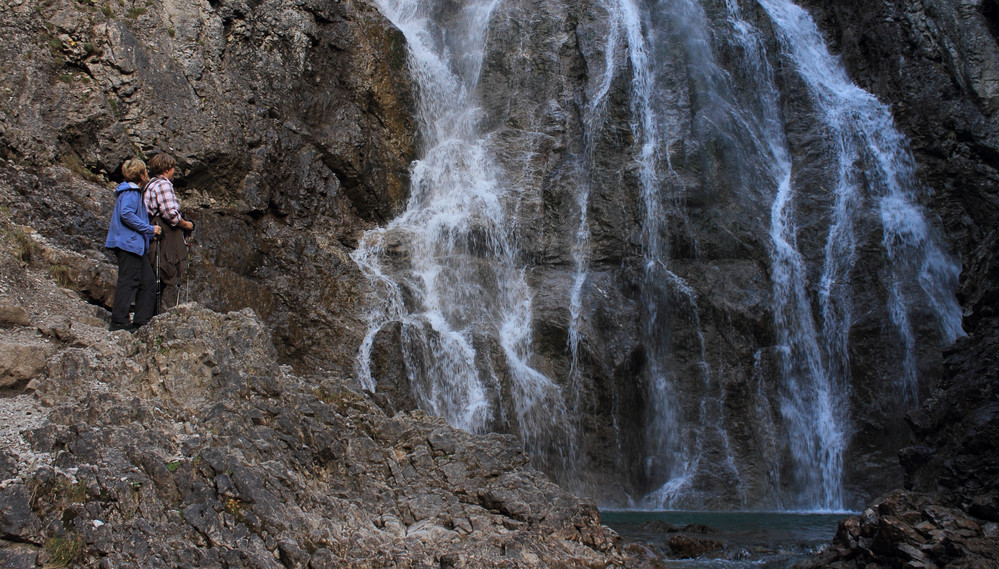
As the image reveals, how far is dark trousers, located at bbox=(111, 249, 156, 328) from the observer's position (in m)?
8.38

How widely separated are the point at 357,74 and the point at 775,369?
12236 mm

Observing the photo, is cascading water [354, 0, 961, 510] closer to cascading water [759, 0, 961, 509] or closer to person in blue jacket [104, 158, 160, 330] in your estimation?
cascading water [759, 0, 961, 509]

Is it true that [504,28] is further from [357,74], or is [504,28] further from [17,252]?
[17,252]

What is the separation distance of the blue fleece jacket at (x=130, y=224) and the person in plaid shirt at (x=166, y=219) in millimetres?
114

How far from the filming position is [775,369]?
16.9 meters

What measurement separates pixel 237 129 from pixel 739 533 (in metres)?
12.9

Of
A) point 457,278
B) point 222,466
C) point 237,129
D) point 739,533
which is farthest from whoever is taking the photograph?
point 457,278

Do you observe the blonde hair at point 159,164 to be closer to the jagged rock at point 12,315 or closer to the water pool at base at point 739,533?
the jagged rock at point 12,315

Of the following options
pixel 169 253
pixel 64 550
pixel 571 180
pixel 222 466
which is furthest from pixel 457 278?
pixel 64 550

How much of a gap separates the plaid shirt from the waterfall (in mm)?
7004

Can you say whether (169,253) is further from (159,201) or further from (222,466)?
(222,466)

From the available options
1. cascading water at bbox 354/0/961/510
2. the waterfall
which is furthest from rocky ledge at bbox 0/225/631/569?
cascading water at bbox 354/0/961/510

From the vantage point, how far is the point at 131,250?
8359mm

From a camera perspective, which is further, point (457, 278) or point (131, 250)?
point (457, 278)
